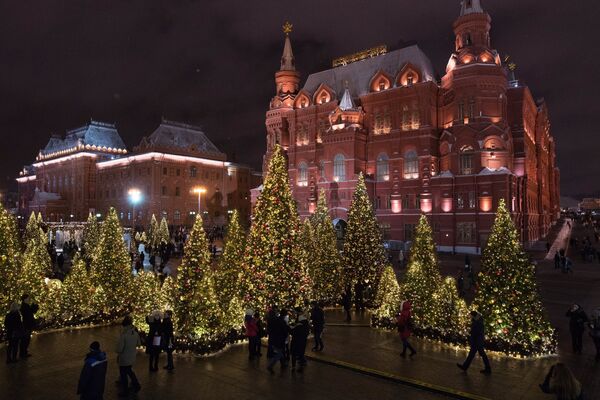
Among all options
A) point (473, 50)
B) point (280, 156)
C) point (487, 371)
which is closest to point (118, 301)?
point (280, 156)

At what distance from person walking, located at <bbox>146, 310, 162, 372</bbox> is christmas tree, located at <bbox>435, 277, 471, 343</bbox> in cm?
884

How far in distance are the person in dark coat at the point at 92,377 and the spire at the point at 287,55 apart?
58.9 metres

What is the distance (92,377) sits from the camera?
7277 millimetres

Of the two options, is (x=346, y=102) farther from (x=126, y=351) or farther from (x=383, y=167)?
(x=126, y=351)

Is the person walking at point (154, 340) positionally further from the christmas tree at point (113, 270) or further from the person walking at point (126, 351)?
the christmas tree at point (113, 270)

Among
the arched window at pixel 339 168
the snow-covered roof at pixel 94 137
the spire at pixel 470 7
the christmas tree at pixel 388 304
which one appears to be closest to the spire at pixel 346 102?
the arched window at pixel 339 168

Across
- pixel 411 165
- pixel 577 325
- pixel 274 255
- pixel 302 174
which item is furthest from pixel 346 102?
pixel 577 325

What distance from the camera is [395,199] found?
48.0 m

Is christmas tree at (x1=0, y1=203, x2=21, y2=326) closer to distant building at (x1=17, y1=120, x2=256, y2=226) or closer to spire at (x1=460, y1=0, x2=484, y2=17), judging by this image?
spire at (x1=460, y1=0, x2=484, y2=17)

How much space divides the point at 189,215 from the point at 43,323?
57322mm

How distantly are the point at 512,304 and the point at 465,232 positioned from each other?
3131 cm

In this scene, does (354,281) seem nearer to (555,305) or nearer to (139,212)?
(555,305)

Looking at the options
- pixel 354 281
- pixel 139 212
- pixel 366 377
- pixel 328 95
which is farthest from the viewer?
pixel 139 212

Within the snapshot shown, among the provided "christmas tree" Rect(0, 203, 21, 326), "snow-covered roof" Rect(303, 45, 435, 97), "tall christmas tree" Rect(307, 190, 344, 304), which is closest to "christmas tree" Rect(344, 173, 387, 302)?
"tall christmas tree" Rect(307, 190, 344, 304)
